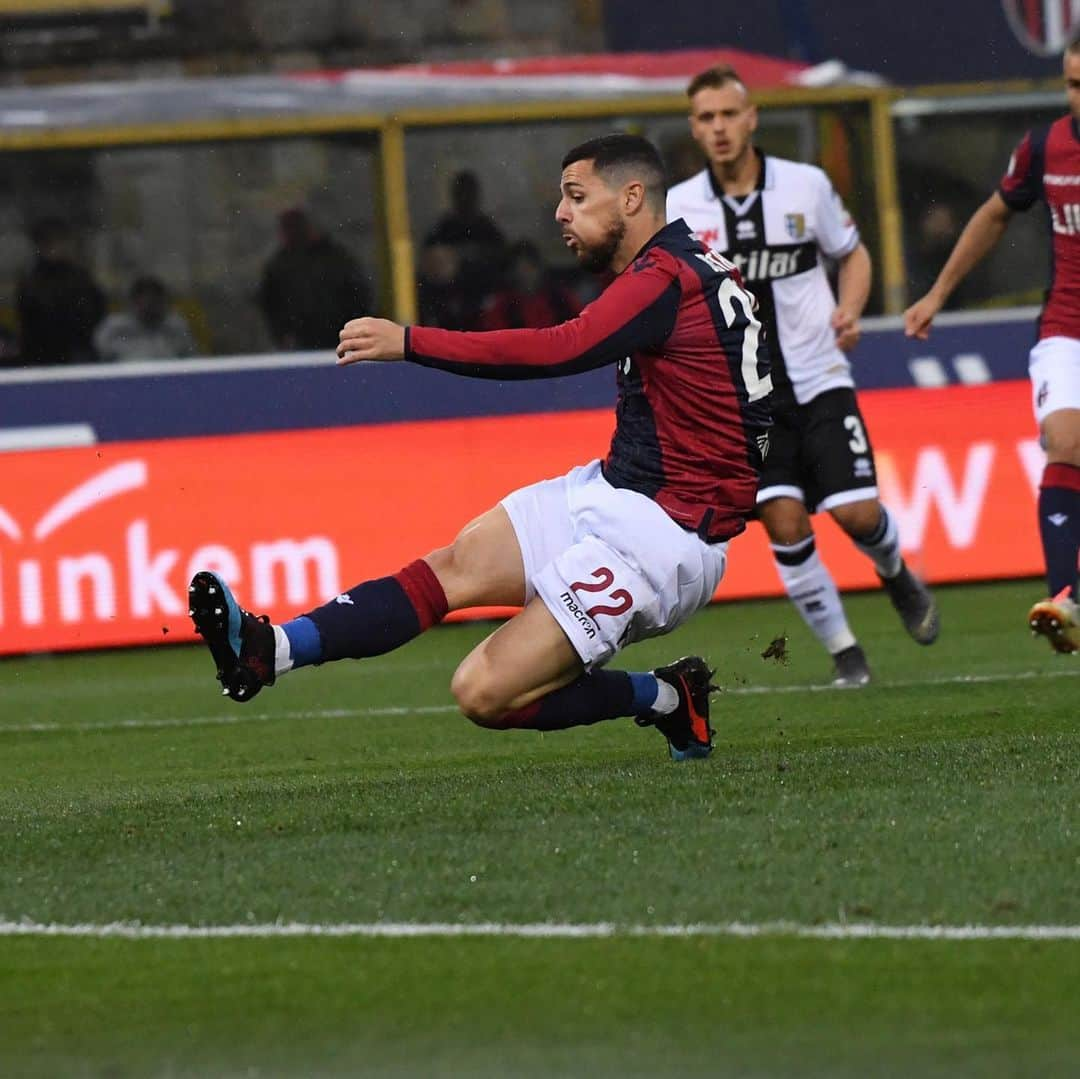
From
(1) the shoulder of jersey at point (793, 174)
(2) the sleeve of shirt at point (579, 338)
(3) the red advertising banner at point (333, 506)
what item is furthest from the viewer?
(3) the red advertising banner at point (333, 506)

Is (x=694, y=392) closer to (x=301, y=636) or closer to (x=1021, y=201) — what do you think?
(x=301, y=636)

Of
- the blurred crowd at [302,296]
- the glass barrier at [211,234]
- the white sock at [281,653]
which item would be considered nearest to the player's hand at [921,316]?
the white sock at [281,653]

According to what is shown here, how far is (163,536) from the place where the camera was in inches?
492

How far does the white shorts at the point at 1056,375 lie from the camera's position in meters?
8.63

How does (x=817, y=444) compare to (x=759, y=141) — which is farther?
(x=759, y=141)

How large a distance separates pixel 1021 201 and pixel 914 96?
392 inches

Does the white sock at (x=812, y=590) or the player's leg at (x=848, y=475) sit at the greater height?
the player's leg at (x=848, y=475)

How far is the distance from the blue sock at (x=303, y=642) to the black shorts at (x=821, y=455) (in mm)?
3079

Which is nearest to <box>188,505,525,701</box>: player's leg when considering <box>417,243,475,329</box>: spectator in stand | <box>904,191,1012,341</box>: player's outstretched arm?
<box>904,191,1012,341</box>: player's outstretched arm

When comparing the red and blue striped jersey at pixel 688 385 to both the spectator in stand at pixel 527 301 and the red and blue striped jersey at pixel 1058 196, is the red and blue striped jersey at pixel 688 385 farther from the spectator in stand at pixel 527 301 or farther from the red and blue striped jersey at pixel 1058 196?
the spectator in stand at pixel 527 301

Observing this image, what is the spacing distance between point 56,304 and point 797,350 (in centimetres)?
813

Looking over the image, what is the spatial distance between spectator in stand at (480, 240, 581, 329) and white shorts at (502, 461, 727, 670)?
9.56 metres

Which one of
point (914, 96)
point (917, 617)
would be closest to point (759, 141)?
point (914, 96)

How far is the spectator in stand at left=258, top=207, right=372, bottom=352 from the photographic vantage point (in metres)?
16.4
